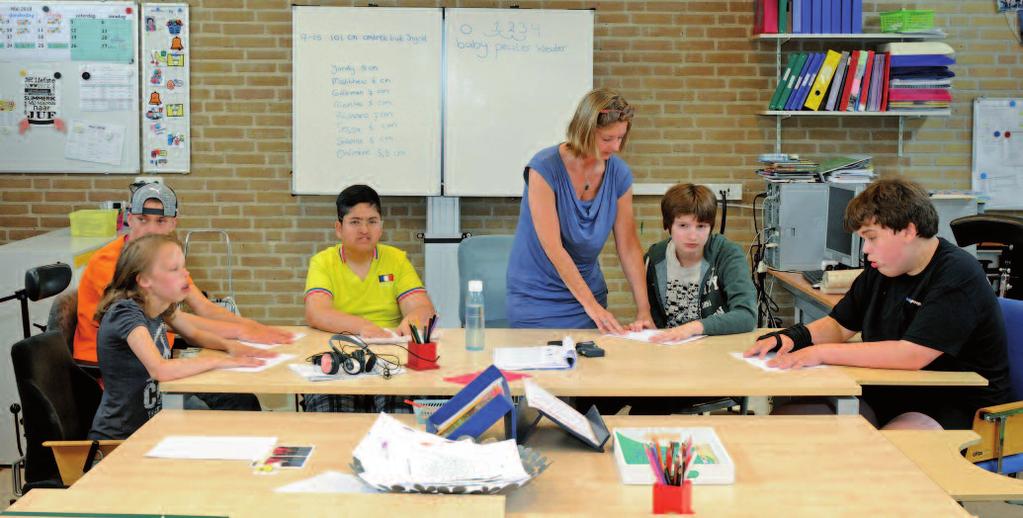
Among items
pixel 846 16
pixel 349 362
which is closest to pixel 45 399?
pixel 349 362

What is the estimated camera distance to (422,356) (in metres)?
2.99

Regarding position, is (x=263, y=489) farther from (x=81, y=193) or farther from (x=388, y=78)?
(x=81, y=193)

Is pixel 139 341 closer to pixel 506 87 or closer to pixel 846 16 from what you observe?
pixel 506 87

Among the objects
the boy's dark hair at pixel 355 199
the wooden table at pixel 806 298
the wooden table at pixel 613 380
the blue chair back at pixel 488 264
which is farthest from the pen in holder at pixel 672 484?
the wooden table at pixel 806 298

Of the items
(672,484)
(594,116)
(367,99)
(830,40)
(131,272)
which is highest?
(830,40)

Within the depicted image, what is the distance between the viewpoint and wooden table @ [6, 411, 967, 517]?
2.03 meters

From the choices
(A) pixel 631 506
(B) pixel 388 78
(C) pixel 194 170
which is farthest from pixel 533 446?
(C) pixel 194 170

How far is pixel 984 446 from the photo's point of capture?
9.62 ft

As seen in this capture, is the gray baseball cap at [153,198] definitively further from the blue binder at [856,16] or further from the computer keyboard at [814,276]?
the blue binder at [856,16]

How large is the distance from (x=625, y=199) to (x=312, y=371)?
1.33 meters

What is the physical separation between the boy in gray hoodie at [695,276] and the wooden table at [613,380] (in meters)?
0.31

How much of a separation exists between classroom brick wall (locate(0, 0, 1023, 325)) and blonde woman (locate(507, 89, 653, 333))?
2110 mm

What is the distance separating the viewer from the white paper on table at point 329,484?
212 centimetres

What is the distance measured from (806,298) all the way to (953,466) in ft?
6.94
